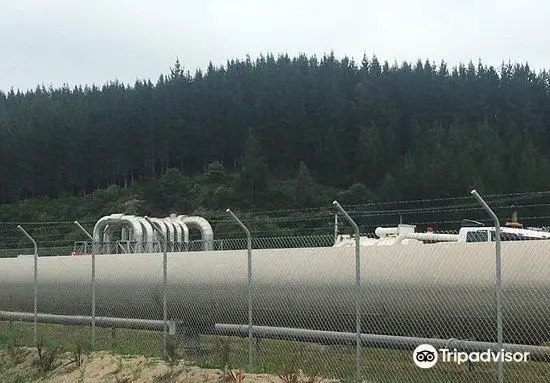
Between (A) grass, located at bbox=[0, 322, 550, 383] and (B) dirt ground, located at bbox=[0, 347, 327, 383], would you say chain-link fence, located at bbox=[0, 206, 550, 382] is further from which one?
(B) dirt ground, located at bbox=[0, 347, 327, 383]

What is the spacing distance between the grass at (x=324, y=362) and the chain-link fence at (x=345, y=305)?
0.03m

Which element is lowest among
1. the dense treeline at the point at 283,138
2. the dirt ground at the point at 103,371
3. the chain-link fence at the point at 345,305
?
the dirt ground at the point at 103,371

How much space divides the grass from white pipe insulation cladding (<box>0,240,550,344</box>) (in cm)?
55

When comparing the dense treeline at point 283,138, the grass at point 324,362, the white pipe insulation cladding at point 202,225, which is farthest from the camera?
the dense treeline at point 283,138

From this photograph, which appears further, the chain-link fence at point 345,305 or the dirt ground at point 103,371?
the dirt ground at point 103,371

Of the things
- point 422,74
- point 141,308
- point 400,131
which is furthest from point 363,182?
point 141,308

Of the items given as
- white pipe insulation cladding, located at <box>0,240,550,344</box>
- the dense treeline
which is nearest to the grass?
white pipe insulation cladding, located at <box>0,240,550,344</box>

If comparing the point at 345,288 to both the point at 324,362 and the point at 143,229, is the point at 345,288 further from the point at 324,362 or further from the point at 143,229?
the point at 143,229

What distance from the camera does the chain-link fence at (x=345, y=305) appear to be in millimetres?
10531

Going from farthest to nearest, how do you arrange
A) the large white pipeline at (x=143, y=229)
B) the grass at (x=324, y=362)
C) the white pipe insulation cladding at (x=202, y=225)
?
the white pipe insulation cladding at (x=202, y=225) → the large white pipeline at (x=143, y=229) → the grass at (x=324, y=362)

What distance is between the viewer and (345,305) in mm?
12664

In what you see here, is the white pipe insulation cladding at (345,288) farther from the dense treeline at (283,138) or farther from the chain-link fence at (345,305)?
the dense treeline at (283,138)

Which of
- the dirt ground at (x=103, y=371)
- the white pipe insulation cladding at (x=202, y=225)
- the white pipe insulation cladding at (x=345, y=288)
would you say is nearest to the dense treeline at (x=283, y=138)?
the white pipe insulation cladding at (x=202, y=225)

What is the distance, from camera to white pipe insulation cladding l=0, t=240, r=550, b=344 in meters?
10.5
